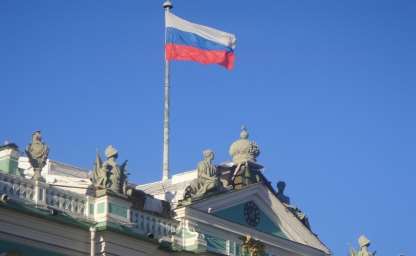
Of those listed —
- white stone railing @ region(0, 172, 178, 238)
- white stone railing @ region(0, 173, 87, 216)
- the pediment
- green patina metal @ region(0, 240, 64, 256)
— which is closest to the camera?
green patina metal @ region(0, 240, 64, 256)

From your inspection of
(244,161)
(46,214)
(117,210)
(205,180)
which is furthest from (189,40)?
(46,214)

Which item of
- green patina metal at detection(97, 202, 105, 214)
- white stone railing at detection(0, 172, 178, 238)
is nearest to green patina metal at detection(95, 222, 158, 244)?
white stone railing at detection(0, 172, 178, 238)

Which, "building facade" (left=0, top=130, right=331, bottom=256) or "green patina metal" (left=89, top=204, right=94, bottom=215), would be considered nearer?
"building facade" (left=0, top=130, right=331, bottom=256)

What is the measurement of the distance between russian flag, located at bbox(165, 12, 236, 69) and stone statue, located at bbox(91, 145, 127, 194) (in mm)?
10038

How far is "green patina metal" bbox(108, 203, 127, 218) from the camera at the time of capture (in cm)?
2850

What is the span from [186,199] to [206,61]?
876 centimetres

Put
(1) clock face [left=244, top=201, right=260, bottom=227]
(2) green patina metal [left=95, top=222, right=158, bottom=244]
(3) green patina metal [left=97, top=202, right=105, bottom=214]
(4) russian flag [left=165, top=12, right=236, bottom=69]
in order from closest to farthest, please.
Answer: (2) green patina metal [left=95, top=222, right=158, bottom=244], (3) green patina metal [left=97, top=202, right=105, bottom=214], (1) clock face [left=244, top=201, right=260, bottom=227], (4) russian flag [left=165, top=12, right=236, bottom=69]

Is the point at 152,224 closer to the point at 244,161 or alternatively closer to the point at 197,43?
the point at 244,161

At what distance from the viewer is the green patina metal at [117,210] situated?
28.5 meters

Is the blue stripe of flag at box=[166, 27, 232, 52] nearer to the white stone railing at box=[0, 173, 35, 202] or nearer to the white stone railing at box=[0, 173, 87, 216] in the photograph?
the white stone railing at box=[0, 173, 87, 216]

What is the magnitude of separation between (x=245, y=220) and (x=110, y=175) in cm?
689

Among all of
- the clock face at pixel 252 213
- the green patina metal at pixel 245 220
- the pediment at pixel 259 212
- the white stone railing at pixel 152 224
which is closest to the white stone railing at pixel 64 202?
the white stone railing at pixel 152 224

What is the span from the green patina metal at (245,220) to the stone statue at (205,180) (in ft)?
3.06

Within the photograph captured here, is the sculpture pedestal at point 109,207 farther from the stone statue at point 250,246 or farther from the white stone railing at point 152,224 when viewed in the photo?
the stone statue at point 250,246
